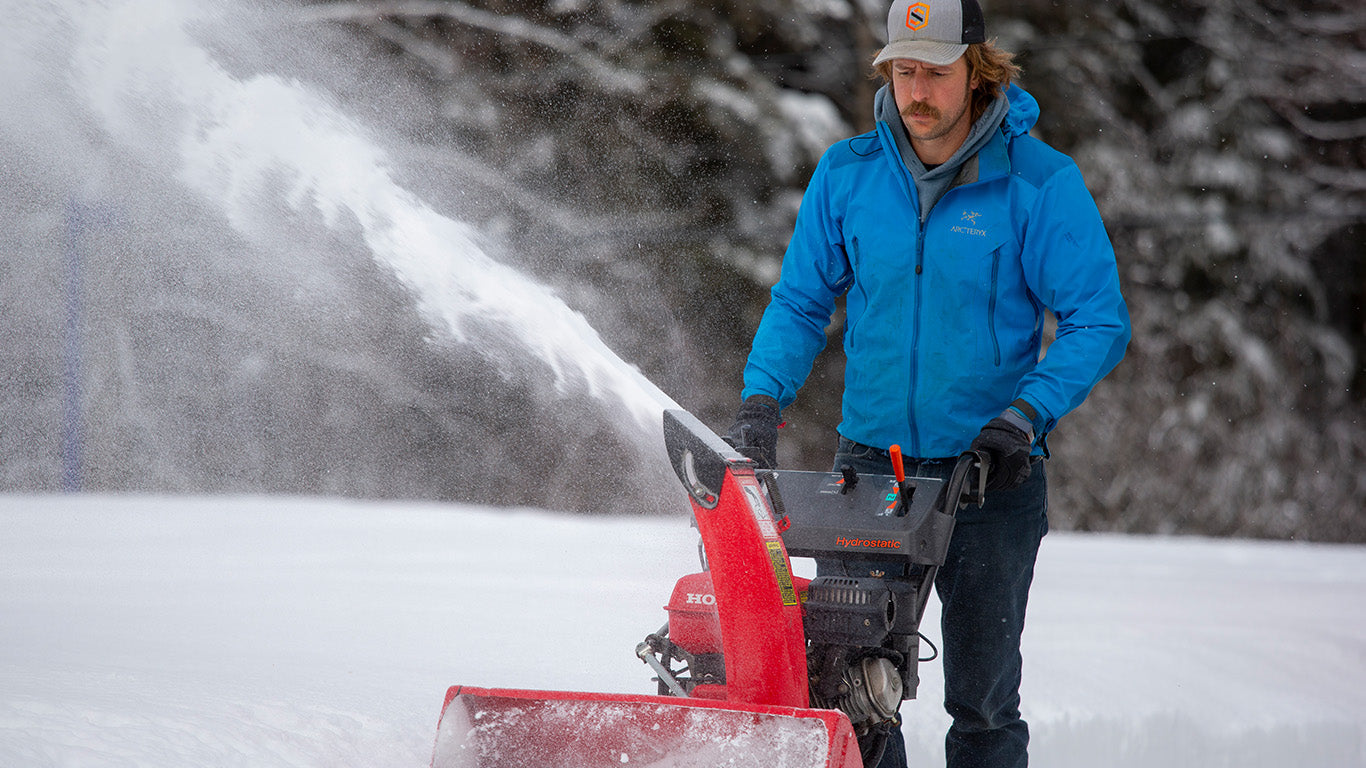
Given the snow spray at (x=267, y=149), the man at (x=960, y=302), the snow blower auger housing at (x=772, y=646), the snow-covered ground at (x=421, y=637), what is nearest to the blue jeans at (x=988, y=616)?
the man at (x=960, y=302)

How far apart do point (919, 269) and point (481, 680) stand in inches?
66.8

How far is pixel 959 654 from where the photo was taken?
2.47 metres

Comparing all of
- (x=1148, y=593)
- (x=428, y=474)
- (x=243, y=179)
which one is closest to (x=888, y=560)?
(x=243, y=179)

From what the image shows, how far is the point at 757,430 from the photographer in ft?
8.04

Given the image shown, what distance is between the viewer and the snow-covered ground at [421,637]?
98.8 inches

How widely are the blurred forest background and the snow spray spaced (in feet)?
13.7

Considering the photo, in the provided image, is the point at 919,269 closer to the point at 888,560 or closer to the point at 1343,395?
the point at 888,560

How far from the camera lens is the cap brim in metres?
2.31

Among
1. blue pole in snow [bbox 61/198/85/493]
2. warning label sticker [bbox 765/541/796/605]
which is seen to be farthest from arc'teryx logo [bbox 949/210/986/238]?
blue pole in snow [bbox 61/198/85/493]

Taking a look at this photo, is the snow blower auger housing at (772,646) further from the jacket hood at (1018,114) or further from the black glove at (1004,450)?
the jacket hood at (1018,114)

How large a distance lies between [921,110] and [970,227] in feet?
0.79

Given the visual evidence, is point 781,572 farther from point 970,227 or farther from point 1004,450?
point 970,227

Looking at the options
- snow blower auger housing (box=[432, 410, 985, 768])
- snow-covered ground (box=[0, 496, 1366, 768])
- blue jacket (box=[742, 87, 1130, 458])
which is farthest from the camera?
snow-covered ground (box=[0, 496, 1366, 768])

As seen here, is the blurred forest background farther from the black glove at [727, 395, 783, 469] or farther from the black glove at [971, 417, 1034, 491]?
the black glove at [971, 417, 1034, 491]
